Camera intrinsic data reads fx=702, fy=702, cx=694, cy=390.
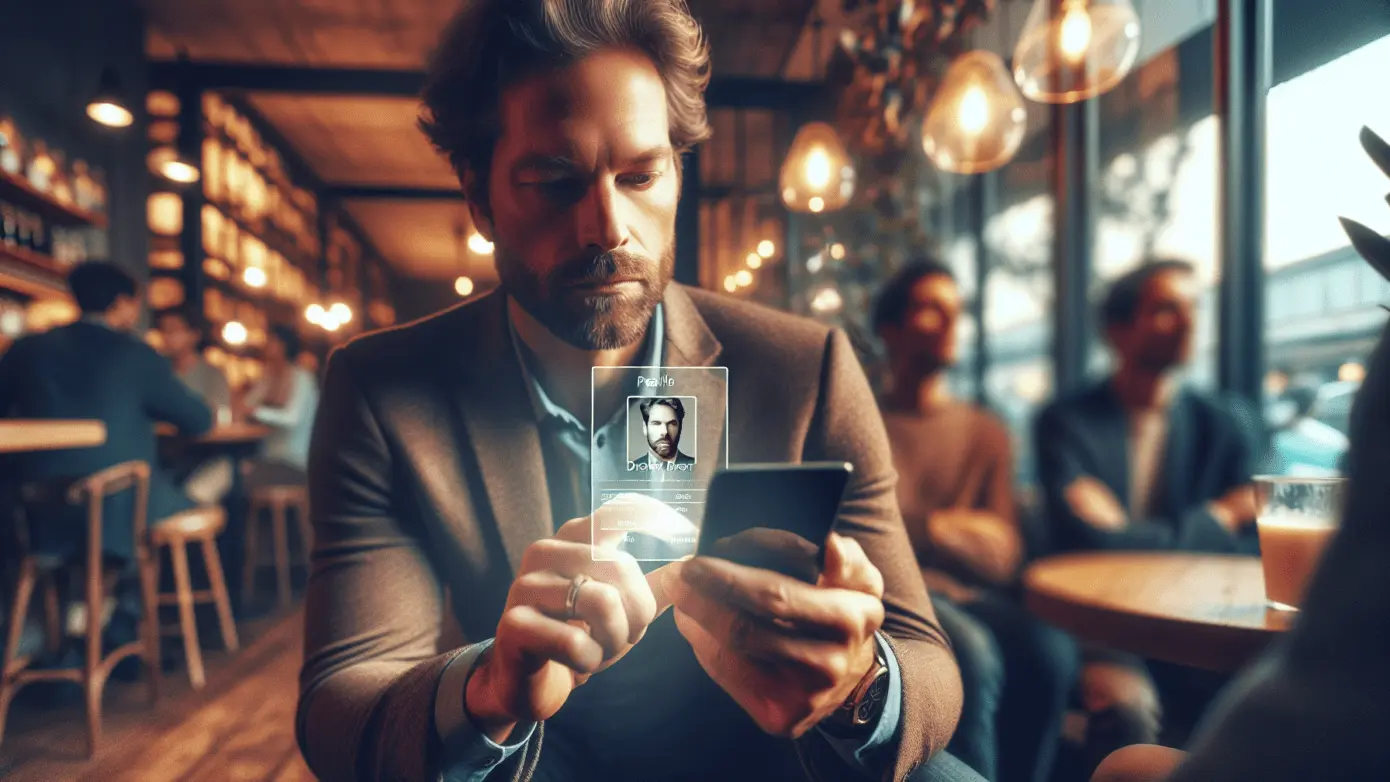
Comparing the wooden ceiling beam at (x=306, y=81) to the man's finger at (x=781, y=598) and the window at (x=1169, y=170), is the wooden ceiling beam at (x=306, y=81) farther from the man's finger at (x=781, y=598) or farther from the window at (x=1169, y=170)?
the window at (x=1169, y=170)

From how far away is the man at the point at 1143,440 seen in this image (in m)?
2.01

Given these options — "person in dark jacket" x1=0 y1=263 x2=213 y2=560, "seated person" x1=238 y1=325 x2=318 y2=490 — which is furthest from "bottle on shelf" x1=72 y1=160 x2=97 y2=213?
"seated person" x1=238 y1=325 x2=318 y2=490

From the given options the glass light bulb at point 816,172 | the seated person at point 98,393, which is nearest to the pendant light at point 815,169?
the glass light bulb at point 816,172

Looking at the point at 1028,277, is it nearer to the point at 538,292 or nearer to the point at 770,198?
the point at 770,198

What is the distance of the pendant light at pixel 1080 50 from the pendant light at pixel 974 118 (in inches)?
3.2

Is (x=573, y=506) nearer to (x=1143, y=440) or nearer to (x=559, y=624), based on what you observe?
(x=559, y=624)

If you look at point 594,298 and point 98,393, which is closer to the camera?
point 594,298

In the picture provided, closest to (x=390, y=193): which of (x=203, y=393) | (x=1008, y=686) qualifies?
(x=1008, y=686)

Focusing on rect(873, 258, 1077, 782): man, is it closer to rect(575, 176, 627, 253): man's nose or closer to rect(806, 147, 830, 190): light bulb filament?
rect(806, 147, 830, 190): light bulb filament

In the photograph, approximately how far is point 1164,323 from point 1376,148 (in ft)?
6.38

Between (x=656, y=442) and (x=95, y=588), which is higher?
(x=656, y=442)

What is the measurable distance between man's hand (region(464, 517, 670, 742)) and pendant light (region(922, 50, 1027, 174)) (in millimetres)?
1520

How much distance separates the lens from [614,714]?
0.66 meters

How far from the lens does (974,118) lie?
5.89 ft
